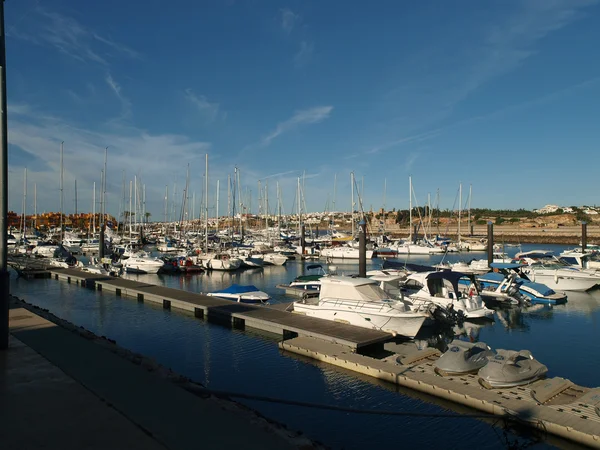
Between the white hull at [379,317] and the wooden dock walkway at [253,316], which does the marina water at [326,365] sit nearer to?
the wooden dock walkway at [253,316]

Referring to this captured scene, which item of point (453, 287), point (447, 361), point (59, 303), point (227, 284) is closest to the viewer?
point (447, 361)

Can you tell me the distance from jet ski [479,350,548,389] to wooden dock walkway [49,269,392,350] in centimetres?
508

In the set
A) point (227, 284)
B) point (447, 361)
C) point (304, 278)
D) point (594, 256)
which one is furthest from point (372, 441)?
point (594, 256)

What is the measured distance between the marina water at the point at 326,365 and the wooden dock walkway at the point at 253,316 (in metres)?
0.67

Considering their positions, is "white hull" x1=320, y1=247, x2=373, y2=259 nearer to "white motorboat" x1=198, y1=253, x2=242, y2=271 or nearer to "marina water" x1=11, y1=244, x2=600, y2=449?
"white motorboat" x1=198, y1=253, x2=242, y2=271

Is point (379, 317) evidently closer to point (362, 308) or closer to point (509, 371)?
point (362, 308)

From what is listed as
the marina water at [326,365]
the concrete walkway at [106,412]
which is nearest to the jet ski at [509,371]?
the marina water at [326,365]

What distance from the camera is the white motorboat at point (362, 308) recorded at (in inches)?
757

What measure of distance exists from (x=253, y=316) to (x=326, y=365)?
22.8 feet

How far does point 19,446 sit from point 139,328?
17.0 m

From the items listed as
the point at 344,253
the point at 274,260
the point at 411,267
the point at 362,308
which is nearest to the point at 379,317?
the point at 362,308

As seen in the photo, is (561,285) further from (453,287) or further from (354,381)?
(354,381)

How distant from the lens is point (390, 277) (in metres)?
34.0

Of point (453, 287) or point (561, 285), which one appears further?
point (561, 285)
